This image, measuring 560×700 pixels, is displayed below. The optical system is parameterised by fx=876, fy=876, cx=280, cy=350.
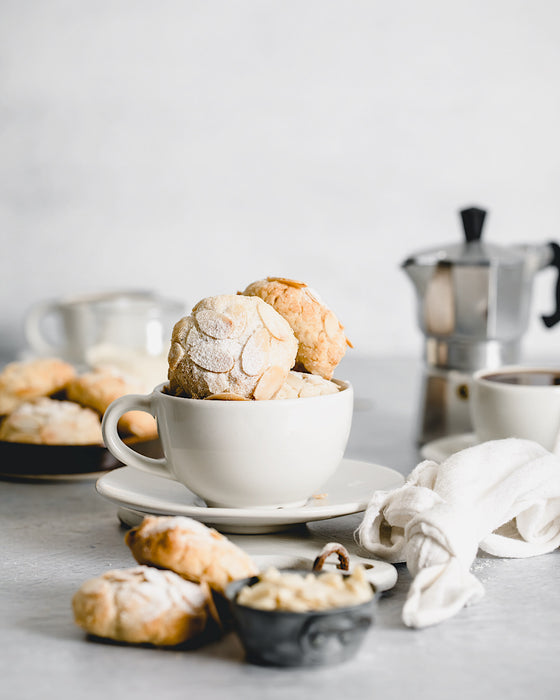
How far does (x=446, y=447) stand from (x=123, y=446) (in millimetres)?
476

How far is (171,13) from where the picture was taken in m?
2.19

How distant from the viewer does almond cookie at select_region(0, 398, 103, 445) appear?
103cm

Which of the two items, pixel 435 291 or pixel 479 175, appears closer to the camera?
pixel 435 291

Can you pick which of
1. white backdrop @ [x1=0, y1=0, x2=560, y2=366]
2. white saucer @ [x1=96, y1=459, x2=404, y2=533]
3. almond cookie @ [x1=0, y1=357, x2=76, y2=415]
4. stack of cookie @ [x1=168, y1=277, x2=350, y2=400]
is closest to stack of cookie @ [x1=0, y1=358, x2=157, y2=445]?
almond cookie @ [x1=0, y1=357, x2=76, y2=415]

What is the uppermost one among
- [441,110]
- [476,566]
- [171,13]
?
[171,13]

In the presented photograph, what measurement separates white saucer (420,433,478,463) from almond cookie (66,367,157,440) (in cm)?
34

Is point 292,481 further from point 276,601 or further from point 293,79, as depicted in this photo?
point 293,79

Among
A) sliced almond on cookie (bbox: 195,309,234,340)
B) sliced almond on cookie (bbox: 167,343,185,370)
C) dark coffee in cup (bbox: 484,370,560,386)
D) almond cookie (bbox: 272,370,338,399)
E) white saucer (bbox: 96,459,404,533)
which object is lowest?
white saucer (bbox: 96,459,404,533)

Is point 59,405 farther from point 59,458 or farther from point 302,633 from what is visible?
point 302,633

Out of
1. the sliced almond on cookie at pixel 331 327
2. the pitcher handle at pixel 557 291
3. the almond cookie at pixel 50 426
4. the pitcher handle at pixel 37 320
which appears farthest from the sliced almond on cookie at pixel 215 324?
the pitcher handle at pixel 37 320

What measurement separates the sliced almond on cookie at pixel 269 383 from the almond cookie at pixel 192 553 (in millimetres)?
148

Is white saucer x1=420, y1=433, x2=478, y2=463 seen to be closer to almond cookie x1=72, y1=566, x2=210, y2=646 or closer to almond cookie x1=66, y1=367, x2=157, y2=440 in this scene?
almond cookie x1=66, y1=367, x2=157, y2=440

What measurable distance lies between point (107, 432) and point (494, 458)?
348 mm

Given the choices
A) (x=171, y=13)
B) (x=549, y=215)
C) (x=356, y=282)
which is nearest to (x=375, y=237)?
(x=356, y=282)
